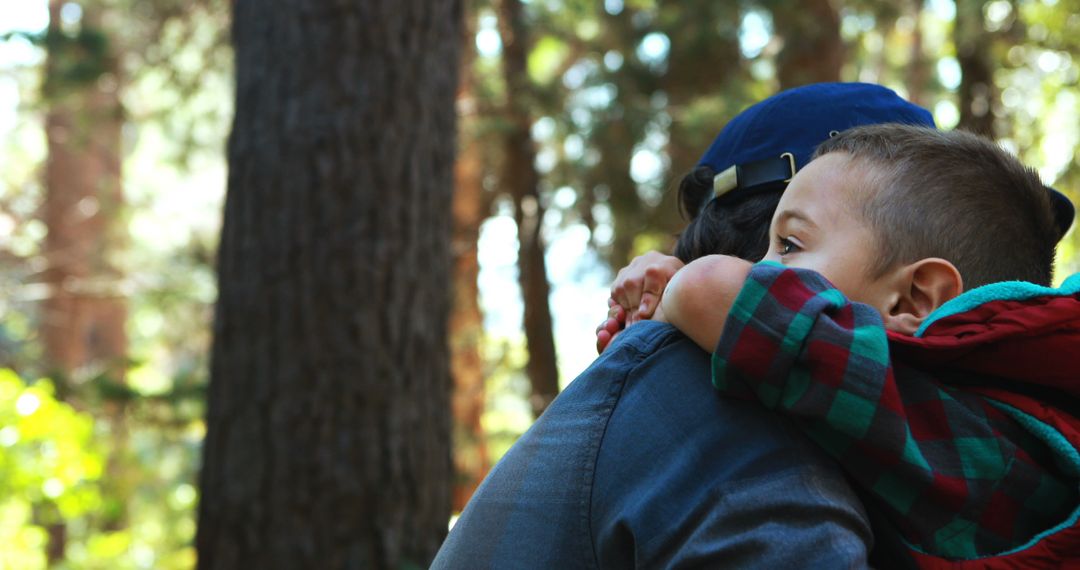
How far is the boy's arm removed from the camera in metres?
1.14

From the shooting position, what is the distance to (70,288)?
1145 centimetres

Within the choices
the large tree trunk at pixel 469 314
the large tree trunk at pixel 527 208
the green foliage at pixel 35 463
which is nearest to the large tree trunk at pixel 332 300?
the green foliage at pixel 35 463

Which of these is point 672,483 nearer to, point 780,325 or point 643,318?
point 780,325

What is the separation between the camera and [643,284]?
1.47 meters

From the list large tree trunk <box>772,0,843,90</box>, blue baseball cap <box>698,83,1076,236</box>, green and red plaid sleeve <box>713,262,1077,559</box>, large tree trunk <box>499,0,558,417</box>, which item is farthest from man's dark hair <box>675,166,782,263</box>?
large tree trunk <box>772,0,843,90</box>

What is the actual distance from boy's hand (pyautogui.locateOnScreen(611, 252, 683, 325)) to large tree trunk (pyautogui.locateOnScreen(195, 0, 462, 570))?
2.05 m

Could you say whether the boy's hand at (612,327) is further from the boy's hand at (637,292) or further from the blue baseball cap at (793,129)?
the blue baseball cap at (793,129)

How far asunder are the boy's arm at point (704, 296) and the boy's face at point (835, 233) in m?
0.13

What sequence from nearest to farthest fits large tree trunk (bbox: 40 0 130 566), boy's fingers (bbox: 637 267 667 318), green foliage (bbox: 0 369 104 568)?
boy's fingers (bbox: 637 267 667 318), green foliage (bbox: 0 369 104 568), large tree trunk (bbox: 40 0 130 566)

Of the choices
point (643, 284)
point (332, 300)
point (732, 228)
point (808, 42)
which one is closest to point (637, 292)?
point (643, 284)

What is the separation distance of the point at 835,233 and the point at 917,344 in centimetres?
21

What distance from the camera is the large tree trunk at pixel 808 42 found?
327 inches

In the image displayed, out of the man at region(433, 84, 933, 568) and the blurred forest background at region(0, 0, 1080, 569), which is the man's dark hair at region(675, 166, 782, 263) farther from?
the blurred forest background at region(0, 0, 1080, 569)

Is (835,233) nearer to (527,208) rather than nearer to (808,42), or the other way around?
(808,42)
